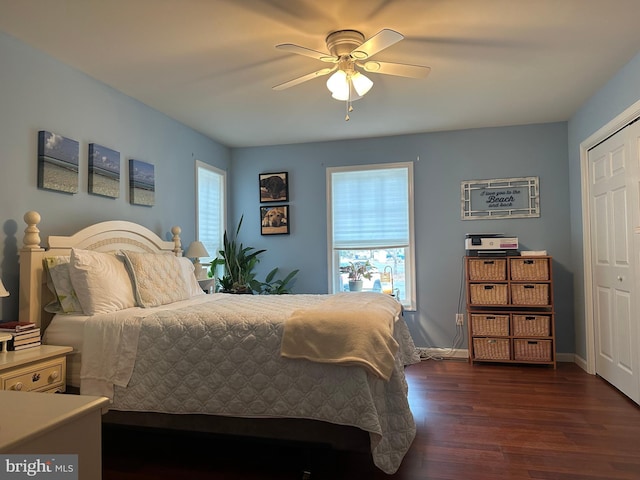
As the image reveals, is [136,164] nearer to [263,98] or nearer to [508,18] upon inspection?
[263,98]

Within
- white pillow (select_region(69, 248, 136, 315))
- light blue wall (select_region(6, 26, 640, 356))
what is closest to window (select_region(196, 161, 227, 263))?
light blue wall (select_region(6, 26, 640, 356))

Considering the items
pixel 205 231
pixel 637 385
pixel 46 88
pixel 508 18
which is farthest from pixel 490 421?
pixel 46 88

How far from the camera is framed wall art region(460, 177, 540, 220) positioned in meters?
4.57

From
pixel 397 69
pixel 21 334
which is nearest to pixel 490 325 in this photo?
pixel 397 69

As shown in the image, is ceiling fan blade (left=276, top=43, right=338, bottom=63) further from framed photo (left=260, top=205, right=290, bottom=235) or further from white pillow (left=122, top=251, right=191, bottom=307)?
framed photo (left=260, top=205, right=290, bottom=235)

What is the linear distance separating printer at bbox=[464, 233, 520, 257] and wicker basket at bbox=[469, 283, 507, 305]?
12.3 inches

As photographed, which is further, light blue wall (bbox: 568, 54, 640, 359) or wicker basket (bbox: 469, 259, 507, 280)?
wicker basket (bbox: 469, 259, 507, 280)

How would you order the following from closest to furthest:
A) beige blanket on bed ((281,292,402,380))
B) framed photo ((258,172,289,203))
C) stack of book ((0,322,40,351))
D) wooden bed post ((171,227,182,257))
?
1. beige blanket on bed ((281,292,402,380))
2. stack of book ((0,322,40,351))
3. wooden bed post ((171,227,182,257))
4. framed photo ((258,172,289,203))

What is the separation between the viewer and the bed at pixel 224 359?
6.81ft

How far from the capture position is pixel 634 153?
312cm

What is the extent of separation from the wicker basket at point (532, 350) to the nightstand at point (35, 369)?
3.83m

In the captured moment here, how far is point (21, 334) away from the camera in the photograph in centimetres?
231

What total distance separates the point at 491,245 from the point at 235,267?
108 inches

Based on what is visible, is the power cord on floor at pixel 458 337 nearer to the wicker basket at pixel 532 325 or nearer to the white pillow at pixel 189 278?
the wicker basket at pixel 532 325
